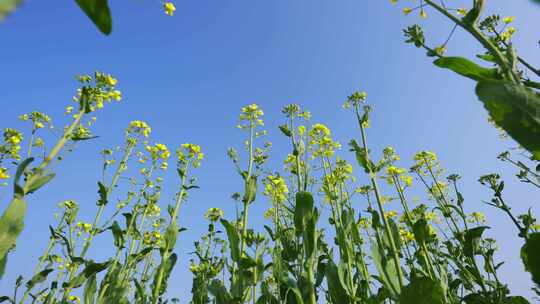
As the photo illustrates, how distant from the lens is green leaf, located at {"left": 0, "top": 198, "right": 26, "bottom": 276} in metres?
2.18

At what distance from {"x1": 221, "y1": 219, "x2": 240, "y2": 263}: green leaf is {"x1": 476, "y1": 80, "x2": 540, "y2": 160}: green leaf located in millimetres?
2634

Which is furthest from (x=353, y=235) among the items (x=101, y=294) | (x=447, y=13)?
(x=101, y=294)

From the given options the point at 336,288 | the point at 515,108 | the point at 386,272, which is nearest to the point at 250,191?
the point at 336,288

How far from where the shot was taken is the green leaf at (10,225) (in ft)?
7.14

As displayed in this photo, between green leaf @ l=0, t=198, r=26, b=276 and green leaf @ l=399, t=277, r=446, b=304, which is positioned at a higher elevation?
green leaf @ l=0, t=198, r=26, b=276

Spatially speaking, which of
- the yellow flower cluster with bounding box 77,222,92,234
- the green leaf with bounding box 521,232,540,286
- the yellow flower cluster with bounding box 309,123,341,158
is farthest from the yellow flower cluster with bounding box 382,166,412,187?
the yellow flower cluster with bounding box 77,222,92,234

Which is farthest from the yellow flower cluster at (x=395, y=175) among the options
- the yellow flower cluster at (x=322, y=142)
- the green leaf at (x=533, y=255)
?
the green leaf at (x=533, y=255)

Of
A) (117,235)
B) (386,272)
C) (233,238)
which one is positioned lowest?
(386,272)

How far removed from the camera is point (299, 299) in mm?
2672

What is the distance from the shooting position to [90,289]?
360 cm

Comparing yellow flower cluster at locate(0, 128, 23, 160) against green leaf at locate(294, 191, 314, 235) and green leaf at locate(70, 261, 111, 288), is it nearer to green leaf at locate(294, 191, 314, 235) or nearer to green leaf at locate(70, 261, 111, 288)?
green leaf at locate(70, 261, 111, 288)

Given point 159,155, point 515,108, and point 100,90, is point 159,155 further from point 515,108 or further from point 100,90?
point 515,108

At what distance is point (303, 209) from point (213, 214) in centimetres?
284

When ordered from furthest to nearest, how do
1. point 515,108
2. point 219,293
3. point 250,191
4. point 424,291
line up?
point 250,191, point 219,293, point 424,291, point 515,108
